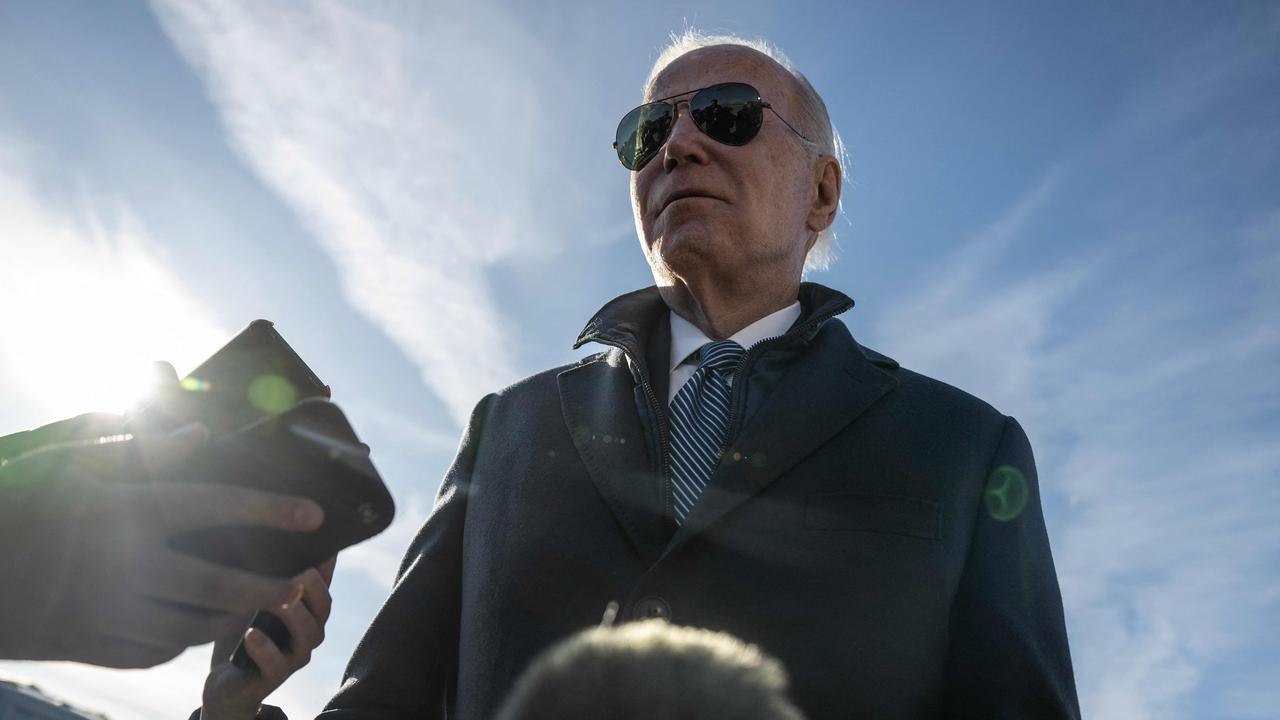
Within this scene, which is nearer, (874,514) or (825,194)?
(874,514)

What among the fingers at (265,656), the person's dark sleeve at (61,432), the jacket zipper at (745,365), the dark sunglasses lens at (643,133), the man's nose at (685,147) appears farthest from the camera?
the dark sunglasses lens at (643,133)

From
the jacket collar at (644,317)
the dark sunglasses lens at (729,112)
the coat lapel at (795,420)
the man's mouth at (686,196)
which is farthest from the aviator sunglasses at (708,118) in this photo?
the coat lapel at (795,420)

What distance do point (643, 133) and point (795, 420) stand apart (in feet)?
5.63

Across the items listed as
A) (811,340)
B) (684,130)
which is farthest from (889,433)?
(684,130)

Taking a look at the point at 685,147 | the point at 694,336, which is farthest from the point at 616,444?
the point at 685,147

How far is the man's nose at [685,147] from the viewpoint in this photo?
3.54m

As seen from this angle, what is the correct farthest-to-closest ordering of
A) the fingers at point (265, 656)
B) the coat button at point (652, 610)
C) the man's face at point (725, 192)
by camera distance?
the man's face at point (725, 192)
the coat button at point (652, 610)
the fingers at point (265, 656)

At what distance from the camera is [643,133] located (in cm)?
385

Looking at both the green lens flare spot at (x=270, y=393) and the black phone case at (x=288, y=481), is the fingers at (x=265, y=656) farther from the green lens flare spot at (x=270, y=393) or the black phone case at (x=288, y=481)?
the black phone case at (x=288, y=481)

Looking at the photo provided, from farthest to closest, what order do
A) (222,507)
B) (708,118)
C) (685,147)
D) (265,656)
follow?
(708,118) → (685,147) → (265,656) → (222,507)

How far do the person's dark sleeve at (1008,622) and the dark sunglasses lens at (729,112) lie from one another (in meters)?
1.69

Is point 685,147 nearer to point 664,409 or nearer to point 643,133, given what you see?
point 643,133

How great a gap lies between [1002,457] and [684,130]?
1783mm

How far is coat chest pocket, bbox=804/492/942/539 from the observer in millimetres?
2432
